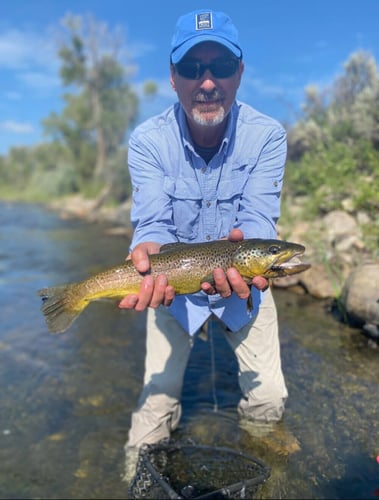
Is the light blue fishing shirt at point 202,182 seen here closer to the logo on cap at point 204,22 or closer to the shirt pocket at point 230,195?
the shirt pocket at point 230,195

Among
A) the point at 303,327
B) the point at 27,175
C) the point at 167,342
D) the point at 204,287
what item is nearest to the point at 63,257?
the point at 303,327

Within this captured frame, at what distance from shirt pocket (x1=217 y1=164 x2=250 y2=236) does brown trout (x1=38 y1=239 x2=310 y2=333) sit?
713mm

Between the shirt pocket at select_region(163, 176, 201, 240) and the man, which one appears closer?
the man

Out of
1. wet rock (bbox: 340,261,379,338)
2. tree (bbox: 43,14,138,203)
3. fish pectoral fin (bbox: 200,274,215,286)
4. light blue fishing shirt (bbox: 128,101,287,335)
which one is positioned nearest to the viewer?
fish pectoral fin (bbox: 200,274,215,286)

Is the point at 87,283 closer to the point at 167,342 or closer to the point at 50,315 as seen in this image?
the point at 50,315

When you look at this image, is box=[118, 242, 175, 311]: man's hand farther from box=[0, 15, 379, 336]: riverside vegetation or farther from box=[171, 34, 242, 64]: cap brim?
box=[0, 15, 379, 336]: riverside vegetation

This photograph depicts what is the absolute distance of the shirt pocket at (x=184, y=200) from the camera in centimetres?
382

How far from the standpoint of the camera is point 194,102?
12.0ft

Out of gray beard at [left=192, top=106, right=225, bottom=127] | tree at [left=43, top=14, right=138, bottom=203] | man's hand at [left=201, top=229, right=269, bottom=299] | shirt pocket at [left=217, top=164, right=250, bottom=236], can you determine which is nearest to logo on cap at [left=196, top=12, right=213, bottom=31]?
gray beard at [left=192, top=106, right=225, bottom=127]

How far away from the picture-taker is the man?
11.8 ft

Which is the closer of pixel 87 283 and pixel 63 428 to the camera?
pixel 87 283

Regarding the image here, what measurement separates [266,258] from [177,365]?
63.9 inches

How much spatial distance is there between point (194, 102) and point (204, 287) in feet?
5.25

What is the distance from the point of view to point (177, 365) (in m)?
4.12
